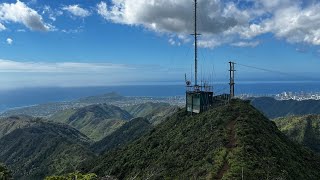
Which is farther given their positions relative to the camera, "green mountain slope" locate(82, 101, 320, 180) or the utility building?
the utility building

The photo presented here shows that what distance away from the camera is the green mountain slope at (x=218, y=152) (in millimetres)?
48406

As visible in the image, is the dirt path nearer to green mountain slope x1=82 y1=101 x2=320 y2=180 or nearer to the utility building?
green mountain slope x1=82 y1=101 x2=320 y2=180

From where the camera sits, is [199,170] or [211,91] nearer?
[199,170]

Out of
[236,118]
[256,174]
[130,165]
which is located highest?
[236,118]

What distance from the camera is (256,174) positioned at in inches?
1762

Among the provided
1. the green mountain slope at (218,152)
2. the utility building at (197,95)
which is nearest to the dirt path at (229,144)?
the green mountain slope at (218,152)

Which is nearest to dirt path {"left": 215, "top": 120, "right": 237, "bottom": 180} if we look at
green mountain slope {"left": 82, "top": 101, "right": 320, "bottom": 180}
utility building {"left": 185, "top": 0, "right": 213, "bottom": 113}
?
green mountain slope {"left": 82, "top": 101, "right": 320, "bottom": 180}

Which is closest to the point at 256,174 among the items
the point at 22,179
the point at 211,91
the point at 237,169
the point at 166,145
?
the point at 237,169

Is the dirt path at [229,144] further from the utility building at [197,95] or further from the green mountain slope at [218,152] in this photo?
the utility building at [197,95]

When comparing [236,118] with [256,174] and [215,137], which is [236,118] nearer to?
[215,137]

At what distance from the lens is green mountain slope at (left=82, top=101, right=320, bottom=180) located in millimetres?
48406

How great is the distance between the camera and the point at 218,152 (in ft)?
175

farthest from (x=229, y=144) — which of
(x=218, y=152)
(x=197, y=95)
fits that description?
(x=197, y=95)

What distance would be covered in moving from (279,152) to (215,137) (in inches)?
366
